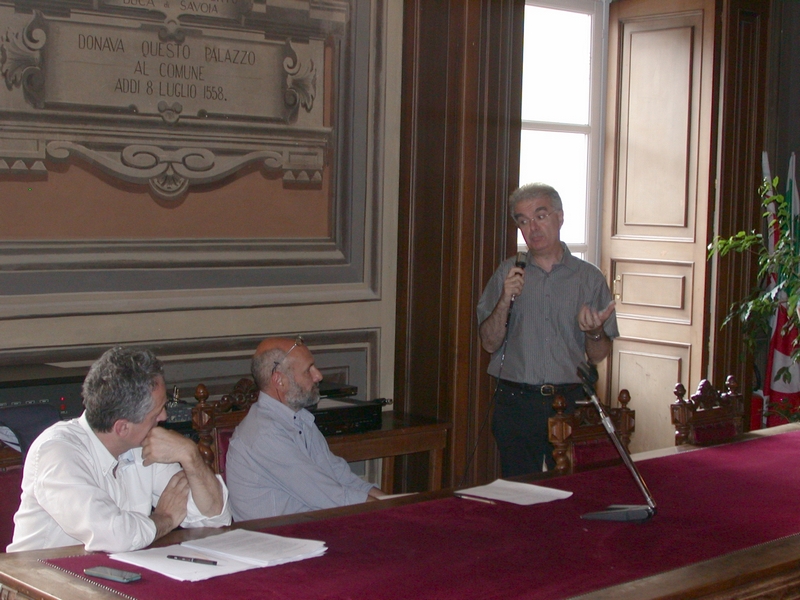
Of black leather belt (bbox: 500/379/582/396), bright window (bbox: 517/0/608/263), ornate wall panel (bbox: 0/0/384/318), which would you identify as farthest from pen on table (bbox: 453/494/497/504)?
bright window (bbox: 517/0/608/263)

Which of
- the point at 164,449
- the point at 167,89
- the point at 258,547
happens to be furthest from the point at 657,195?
the point at 258,547

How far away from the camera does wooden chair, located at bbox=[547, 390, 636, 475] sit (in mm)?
3223

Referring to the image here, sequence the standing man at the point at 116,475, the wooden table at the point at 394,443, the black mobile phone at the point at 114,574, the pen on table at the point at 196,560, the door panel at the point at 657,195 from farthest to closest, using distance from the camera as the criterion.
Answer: the door panel at the point at 657,195
the wooden table at the point at 394,443
the standing man at the point at 116,475
the pen on table at the point at 196,560
the black mobile phone at the point at 114,574

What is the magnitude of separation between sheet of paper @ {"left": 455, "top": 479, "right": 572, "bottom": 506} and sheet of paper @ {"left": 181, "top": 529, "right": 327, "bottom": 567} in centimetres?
64

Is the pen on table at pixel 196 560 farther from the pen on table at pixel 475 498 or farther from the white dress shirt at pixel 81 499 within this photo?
the pen on table at pixel 475 498

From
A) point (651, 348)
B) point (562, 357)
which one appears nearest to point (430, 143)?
point (562, 357)

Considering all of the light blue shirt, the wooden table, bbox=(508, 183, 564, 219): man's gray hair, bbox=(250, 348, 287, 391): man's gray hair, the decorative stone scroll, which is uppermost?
the decorative stone scroll

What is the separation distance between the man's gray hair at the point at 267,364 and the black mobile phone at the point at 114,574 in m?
1.18

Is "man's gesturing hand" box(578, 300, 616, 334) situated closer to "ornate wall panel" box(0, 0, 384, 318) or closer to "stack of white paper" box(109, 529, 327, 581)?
"ornate wall panel" box(0, 0, 384, 318)

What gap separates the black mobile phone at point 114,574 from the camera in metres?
1.97

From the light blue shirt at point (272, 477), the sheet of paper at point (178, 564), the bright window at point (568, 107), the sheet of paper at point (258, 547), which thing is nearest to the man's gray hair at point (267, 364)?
the light blue shirt at point (272, 477)

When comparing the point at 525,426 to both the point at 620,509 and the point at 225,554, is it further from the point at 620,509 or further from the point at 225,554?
the point at 225,554

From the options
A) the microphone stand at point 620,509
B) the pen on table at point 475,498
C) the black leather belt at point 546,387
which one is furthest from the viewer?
the black leather belt at point 546,387

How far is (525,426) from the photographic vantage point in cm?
393
